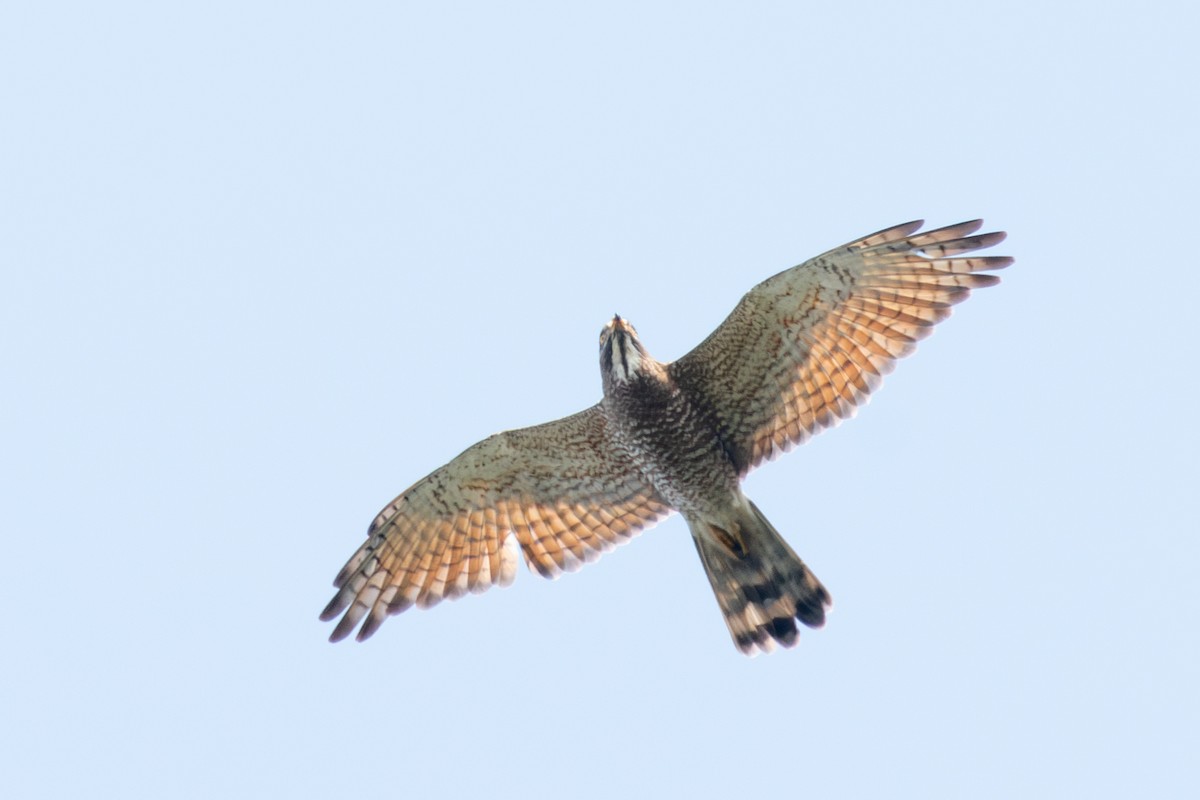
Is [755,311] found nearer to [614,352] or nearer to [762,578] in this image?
[614,352]

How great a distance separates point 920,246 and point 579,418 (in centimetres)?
292

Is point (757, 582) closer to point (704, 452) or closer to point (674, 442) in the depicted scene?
point (704, 452)

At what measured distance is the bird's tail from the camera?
11.5 m

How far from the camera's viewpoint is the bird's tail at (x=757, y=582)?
1154 cm

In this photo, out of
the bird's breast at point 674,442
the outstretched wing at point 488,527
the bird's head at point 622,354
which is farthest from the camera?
the outstretched wing at point 488,527

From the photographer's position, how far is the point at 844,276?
36.8 feet

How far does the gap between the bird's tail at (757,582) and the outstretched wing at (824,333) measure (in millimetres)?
539

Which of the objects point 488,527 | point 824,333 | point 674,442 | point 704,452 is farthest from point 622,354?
point 488,527

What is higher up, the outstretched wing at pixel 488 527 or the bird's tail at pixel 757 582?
the outstretched wing at pixel 488 527

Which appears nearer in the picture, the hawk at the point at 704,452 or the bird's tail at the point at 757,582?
the hawk at the point at 704,452

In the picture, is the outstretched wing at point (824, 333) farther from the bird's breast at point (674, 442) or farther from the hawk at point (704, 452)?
the bird's breast at point (674, 442)

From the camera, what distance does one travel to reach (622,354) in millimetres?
11180

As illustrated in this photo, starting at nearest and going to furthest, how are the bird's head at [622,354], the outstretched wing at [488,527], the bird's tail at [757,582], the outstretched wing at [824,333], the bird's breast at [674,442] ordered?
the outstretched wing at [824,333] → the bird's head at [622,354] → the bird's breast at [674,442] → the bird's tail at [757,582] → the outstretched wing at [488,527]

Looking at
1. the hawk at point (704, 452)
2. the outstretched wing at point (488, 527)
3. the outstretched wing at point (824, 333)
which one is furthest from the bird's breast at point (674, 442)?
the outstretched wing at point (488, 527)
